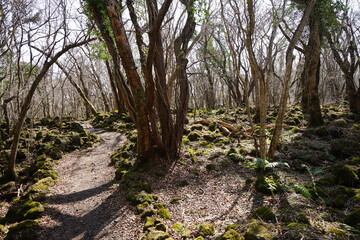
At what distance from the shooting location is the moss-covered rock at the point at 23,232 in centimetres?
373

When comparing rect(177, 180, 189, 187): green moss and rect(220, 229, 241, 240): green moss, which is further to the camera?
rect(177, 180, 189, 187): green moss

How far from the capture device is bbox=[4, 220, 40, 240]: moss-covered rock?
373cm

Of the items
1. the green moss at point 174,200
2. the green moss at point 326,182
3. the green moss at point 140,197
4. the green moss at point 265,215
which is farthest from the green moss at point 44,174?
the green moss at point 326,182

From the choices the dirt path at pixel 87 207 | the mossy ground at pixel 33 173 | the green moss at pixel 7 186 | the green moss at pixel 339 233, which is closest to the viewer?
the green moss at pixel 339 233

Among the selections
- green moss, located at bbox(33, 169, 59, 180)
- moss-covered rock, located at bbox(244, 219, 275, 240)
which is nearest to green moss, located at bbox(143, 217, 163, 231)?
moss-covered rock, located at bbox(244, 219, 275, 240)

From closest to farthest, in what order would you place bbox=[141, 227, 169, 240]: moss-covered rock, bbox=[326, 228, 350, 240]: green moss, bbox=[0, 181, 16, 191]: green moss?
bbox=[326, 228, 350, 240]: green moss → bbox=[141, 227, 169, 240]: moss-covered rock → bbox=[0, 181, 16, 191]: green moss

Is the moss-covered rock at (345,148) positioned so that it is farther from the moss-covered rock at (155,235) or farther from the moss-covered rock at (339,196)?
the moss-covered rock at (155,235)

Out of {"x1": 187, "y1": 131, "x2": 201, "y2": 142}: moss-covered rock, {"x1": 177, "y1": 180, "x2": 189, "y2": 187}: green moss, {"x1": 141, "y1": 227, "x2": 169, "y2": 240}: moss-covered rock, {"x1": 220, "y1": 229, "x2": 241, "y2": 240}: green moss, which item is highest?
{"x1": 187, "y1": 131, "x2": 201, "y2": 142}: moss-covered rock

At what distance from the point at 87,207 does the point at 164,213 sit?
1.91m

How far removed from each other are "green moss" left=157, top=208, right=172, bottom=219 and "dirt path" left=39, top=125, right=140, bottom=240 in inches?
17.3

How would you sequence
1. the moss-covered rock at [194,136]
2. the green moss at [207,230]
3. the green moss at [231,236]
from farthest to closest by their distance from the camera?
the moss-covered rock at [194,136], the green moss at [207,230], the green moss at [231,236]

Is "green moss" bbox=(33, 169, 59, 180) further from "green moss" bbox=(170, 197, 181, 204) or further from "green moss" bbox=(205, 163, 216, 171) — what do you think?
"green moss" bbox=(205, 163, 216, 171)

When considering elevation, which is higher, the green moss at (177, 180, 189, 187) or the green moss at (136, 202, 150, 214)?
the green moss at (177, 180, 189, 187)

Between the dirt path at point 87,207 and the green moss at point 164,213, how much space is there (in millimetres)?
439
